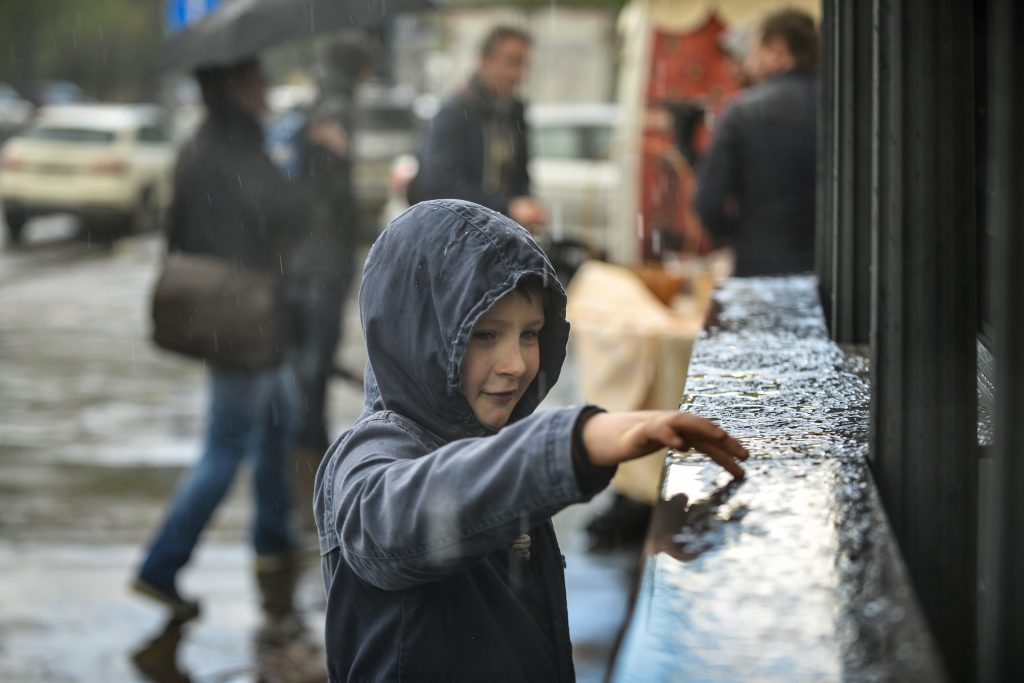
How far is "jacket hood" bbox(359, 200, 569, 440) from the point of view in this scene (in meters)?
2.11

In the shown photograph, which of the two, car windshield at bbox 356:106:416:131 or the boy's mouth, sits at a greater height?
car windshield at bbox 356:106:416:131

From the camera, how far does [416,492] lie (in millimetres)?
1859

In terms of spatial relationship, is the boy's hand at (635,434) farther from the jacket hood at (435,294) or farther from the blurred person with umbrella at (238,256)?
the blurred person with umbrella at (238,256)

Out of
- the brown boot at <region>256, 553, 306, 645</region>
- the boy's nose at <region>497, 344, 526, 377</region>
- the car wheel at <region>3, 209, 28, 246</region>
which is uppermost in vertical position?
the boy's nose at <region>497, 344, 526, 377</region>

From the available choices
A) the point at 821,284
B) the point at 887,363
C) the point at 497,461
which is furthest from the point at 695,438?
the point at 821,284

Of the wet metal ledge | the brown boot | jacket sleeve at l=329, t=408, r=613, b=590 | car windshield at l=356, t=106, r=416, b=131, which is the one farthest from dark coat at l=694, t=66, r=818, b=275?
car windshield at l=356, t=106, r=416, b=131

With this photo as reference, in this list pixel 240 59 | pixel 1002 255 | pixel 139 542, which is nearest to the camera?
pixel 1002 255

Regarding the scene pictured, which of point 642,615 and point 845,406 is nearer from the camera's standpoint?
point 642,615

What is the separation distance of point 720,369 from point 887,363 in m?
0.82

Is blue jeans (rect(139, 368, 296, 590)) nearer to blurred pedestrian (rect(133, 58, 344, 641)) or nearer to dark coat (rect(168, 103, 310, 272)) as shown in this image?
blurred pedestrian (rect(133, 58, 344, 641))

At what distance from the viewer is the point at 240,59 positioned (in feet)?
20.5

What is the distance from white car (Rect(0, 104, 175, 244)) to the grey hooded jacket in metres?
20.9

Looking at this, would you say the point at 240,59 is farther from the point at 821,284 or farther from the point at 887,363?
the point at 887,363

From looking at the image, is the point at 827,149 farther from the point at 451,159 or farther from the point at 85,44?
the point at 85,44
